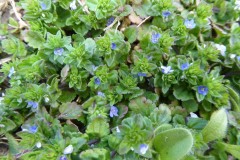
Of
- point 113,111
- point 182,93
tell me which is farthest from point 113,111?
point 182,93

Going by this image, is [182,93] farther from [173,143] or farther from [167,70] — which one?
[173,143]

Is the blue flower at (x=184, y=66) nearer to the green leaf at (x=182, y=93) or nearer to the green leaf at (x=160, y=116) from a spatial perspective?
the green leaf at (x=182, y=93)

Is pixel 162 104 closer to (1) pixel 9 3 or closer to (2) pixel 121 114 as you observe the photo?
(2) pixel 121 114

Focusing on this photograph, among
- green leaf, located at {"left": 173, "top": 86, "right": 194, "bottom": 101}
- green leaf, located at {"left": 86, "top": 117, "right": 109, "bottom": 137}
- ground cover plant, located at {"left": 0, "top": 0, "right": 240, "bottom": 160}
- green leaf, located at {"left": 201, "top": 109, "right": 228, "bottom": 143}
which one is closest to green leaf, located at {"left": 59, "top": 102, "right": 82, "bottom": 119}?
ground cover plant, located at {"left": 0, "top": 0, "right": 240, "bottom": 160}

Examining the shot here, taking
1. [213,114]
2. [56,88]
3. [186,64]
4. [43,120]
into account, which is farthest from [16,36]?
[213,114]

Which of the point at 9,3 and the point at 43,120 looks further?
the point at 9,3

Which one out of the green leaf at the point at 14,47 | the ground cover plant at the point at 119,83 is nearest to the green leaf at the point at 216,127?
the ground cover plant at the point at 119,83

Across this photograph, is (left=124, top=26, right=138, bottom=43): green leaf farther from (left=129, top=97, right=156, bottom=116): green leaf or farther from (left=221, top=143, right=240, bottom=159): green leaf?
(left=221, top=143, right=240, bottom=159): green leaf

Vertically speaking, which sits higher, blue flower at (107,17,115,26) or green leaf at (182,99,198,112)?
blue flower at (107,17,115,26)
